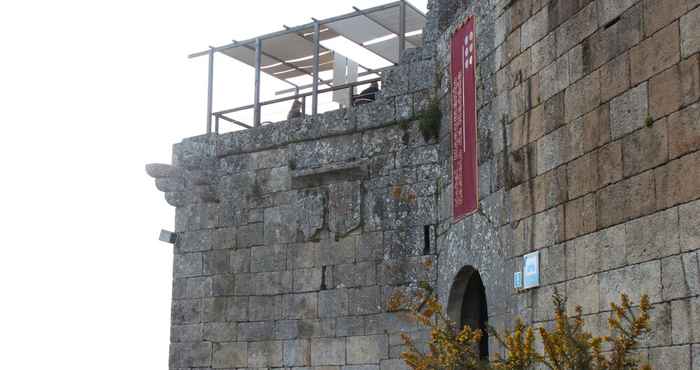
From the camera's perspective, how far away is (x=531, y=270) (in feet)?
24.5

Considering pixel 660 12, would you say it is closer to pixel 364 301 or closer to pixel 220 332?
pixel 364 301

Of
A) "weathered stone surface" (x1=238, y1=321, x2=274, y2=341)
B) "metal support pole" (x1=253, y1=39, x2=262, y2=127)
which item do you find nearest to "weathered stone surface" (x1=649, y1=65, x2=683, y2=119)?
"weathered stone surface" (x1=238, y1=321, x2=274, y2=341)

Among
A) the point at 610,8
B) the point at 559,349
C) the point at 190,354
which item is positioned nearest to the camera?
the point at 559,349

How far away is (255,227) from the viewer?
11.6 meters

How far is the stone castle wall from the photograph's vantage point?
6027 millimetres

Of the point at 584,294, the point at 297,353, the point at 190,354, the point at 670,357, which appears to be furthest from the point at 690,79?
the point at 190,354

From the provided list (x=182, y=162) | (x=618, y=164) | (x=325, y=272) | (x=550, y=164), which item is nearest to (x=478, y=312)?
(x=325, y=272)

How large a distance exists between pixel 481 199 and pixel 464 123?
2.74 ft

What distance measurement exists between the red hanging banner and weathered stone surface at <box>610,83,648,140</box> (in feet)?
7.91

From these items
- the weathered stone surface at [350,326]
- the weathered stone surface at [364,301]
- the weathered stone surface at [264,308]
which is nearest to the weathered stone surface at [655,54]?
the weathered stone surface at [364,301]

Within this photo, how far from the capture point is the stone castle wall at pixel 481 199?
6.03 m

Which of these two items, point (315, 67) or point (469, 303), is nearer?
point (469, 303)

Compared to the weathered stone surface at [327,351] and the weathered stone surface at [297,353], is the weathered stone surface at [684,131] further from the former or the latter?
the weathered stone surface at [297,353]

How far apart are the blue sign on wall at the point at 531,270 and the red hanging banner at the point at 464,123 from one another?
1.36m
